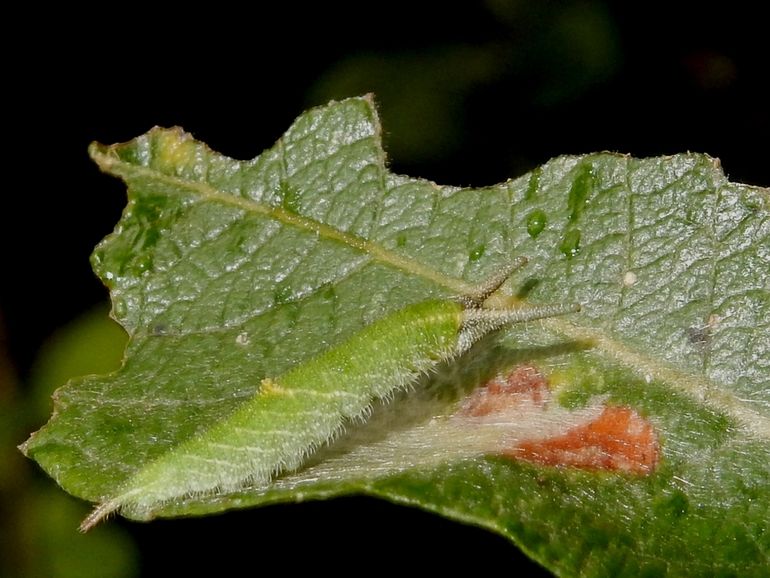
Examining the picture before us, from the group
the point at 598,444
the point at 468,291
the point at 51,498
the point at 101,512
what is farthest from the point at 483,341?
the point at 51,498

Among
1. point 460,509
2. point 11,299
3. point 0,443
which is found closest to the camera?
point 460,509

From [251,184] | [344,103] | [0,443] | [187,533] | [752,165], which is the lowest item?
[187,533]

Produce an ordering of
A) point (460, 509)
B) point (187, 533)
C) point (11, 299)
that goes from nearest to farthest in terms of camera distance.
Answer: point (460, 509) < point (187, 533) < point (11, 299)

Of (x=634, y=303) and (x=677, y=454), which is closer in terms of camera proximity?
(x=677, y=454)

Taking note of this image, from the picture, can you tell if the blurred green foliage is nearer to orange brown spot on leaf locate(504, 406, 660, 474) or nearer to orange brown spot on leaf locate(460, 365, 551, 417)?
orange brown spot on leaf locate(460, 365, 551, 417)

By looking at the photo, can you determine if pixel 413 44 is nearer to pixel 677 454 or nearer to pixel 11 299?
pixel 11 299

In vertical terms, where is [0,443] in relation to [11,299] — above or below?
below

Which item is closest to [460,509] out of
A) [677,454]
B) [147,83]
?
[677,454]

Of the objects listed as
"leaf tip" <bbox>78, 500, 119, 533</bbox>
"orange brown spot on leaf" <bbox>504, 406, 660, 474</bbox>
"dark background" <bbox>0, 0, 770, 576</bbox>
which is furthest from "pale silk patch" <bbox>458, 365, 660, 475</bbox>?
"dark background" <bbox>0, 0, 770, 576</bbox>
